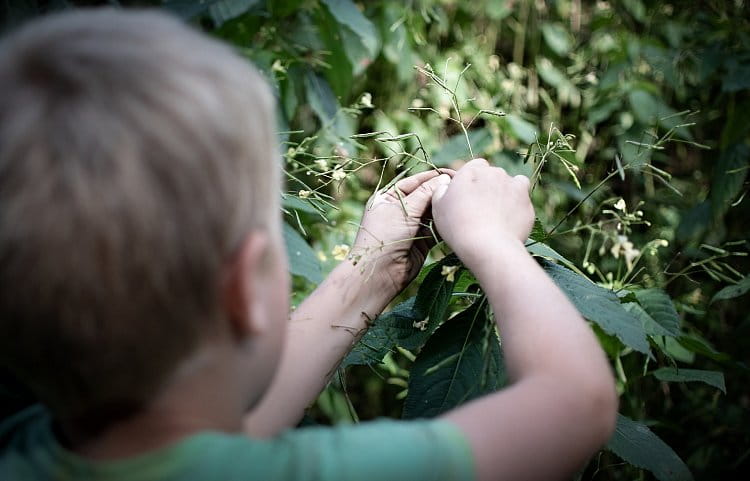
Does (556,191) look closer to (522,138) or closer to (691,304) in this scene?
(522,138)

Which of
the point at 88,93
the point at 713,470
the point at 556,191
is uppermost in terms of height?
the point at 88,93

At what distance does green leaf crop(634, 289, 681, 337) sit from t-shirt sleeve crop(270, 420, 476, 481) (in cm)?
49

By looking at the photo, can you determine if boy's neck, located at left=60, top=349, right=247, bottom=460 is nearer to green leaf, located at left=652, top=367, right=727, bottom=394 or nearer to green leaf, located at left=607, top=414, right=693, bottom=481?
green leaf, located at left=607, top=414, right=693, bottom=481

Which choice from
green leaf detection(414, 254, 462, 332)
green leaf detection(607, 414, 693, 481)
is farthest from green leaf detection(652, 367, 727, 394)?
green leaf detection(414, 254, 462, 332)

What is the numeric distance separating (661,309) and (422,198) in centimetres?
35

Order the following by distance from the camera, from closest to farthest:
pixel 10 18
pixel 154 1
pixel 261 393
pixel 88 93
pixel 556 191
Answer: pixel 88 93 < pixel 261 393 < pixel 10 18 < pixel 154 1 < pixel 556 191

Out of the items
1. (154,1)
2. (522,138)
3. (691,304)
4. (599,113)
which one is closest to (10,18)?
(154,1)

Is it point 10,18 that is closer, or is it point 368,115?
point 10,18

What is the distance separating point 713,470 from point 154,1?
62.9 inches

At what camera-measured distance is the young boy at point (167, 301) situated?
1.81 feet

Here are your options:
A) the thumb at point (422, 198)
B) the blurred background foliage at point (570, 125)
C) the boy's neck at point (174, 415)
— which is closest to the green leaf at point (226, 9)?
the blurred background foliage at point (570, 125)

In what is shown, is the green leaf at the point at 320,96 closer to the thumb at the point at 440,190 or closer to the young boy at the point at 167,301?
the thumb at the point at 440,190

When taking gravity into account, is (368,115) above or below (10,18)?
below

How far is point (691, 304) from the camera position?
172cm
